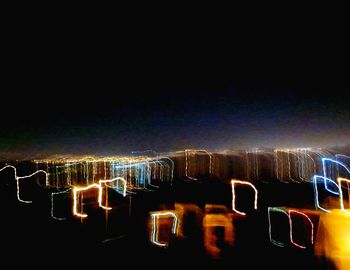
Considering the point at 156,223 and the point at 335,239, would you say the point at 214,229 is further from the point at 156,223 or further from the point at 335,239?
the point at 335,239

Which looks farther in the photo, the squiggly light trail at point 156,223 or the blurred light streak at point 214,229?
the squiggly light trail at point 156,223

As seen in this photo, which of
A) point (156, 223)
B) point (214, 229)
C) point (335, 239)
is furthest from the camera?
point (156, 223)

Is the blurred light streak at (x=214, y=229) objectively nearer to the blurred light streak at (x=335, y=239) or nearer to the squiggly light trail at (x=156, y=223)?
the squiggly light trail at (x=156, y=223)

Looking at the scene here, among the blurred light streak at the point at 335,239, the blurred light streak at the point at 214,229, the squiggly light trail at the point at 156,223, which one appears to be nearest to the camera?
the blurred light streak at the point at 335,239

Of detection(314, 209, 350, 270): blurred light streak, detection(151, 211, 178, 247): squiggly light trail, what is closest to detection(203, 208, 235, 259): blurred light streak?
detection(151, 211, 178, 247): squiggly light trail

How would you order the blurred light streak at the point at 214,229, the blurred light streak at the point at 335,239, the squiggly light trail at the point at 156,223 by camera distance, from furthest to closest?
1. the squiggly light trail at the point at 156,223
2. the blurred light streak at the point at 214,229
3. the blurred light streak at the point at 335,239

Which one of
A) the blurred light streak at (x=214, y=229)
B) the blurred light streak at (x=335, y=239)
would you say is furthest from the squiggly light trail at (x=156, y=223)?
the blurred light streak at (x=335, y=239)

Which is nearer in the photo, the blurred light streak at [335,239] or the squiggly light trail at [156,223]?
the blurred light streak at [335,239]

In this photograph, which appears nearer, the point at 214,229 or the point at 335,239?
the point at 335,239

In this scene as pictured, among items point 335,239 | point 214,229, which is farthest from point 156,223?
point 335,239

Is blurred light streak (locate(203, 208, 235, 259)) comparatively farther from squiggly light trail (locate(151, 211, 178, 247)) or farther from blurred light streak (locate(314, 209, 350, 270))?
blurred light streak (locate(314, 209, 350, 270))

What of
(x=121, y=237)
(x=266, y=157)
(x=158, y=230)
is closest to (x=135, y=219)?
(x=121, y=237)
